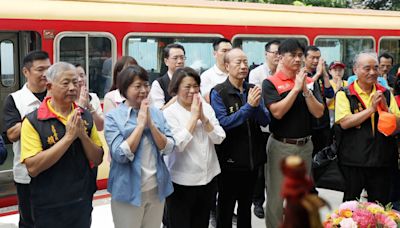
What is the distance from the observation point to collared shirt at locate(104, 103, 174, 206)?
10.7ft

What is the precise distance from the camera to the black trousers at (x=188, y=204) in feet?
12.4

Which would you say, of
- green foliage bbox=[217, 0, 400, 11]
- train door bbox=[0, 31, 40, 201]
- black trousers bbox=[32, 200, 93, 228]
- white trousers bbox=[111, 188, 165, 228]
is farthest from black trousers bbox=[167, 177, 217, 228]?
green foliage bbox=[217, 0, 400, 11]

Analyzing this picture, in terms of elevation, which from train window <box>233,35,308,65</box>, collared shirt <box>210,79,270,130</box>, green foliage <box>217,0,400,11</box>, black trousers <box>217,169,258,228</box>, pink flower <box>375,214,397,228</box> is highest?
green foliage <box>217,0,400,11</box>

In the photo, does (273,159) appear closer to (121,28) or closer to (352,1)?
(121,28)

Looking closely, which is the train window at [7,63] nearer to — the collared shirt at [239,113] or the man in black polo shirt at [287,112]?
the collared shirt at [239,113]

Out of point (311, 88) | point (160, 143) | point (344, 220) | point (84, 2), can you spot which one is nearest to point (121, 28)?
point (84, 2)

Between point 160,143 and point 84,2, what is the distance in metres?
3.49

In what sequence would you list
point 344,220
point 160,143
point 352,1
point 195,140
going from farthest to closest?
point 352,1, point 195,140, point 160,143, point 344,220

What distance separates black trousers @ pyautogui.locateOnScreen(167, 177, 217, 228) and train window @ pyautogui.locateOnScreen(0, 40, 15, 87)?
322 centimetres

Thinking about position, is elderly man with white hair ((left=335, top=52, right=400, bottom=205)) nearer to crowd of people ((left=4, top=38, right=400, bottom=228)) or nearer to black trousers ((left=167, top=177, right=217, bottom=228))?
crowd of people ((left=4, top=38, right=400, bottom=228))

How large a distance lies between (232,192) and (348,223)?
1.57m

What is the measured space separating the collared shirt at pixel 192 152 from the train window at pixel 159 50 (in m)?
2.85

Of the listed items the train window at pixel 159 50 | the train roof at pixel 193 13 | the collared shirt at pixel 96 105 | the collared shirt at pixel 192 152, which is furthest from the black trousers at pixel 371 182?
the train roof at pixel 193 13

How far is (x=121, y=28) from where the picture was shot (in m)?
6.39
